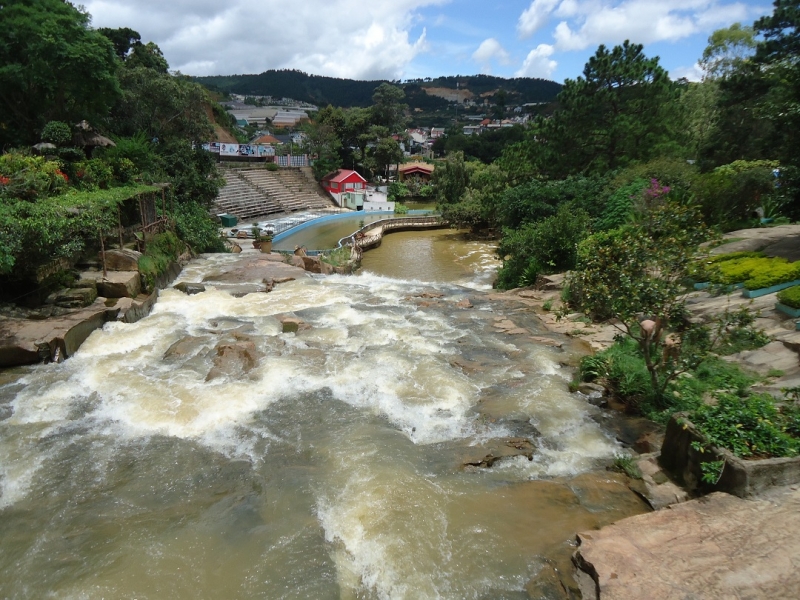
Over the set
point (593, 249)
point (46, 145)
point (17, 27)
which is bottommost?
point (593, 249)

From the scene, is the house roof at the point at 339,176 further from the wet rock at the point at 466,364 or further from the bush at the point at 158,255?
the wet rock at the point at 466,364

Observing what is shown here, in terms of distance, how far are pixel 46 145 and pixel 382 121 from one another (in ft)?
134

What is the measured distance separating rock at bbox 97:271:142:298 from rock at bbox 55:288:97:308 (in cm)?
52

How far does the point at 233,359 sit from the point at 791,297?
1048 cm

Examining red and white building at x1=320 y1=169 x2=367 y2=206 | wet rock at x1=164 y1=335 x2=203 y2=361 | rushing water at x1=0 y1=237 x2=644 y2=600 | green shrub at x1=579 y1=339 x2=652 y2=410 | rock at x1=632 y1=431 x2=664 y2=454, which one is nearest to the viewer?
rushing water at x1=0 y1=237 x2=644 y2=600

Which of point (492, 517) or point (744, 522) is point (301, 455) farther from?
point (744, 522)

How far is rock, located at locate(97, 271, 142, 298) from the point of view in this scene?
37.2 ft

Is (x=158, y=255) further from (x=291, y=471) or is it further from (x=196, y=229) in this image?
(x=291, y=471)

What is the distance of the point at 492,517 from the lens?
5211 millimetres

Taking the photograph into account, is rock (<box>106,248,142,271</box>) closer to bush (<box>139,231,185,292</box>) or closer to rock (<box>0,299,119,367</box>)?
bush (<box>139,231,185,292</box>)

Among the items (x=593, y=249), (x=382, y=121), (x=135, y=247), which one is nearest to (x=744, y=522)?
(x=593, y=249)

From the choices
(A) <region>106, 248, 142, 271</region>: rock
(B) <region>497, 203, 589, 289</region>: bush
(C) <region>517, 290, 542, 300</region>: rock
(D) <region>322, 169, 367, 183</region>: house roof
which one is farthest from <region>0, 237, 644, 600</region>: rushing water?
(D) <region>322, 169, 367, 183</region>: house roof

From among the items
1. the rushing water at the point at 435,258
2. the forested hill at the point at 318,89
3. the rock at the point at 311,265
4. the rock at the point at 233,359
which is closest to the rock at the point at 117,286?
the rock at the point at 233,359

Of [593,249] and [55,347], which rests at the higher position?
[593,249]
